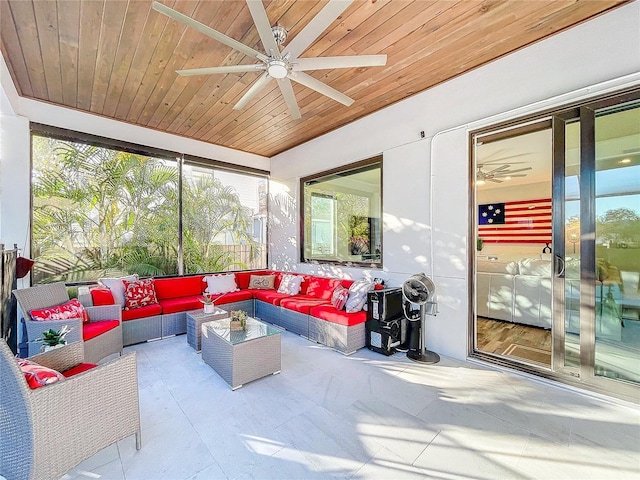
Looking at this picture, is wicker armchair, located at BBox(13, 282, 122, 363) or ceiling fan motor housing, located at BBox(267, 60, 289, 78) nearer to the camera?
ceiling fan motor housing, located at BBox(267, 60, 289, 78)

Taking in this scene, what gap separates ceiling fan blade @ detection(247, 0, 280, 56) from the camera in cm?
169

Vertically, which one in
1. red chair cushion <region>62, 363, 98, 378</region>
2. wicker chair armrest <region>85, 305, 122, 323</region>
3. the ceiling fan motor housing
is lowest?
red chair cushion <region>62, 363, 98, 378</region>

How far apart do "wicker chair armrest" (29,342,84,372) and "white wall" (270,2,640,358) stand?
3.32 metres

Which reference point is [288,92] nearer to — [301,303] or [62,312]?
[301,303]

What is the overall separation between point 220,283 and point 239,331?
6.37 ft

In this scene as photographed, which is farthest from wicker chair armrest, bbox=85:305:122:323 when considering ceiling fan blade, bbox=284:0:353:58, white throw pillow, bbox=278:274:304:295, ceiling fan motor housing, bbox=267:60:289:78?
ceiling fan blade, bbox=284:0:353:58

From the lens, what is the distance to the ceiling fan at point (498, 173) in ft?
15.6

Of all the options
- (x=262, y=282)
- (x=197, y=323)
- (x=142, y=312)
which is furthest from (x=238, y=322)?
(x=262, y=282)

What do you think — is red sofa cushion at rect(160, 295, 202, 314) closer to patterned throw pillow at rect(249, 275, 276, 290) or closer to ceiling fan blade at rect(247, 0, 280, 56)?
patterned throw pillow at rect(249, 275, 276, 290)

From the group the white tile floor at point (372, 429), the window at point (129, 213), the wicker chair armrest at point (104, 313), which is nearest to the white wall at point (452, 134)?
the white tile floor at point (372, 429)

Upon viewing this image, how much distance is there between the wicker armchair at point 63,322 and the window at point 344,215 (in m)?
3.10

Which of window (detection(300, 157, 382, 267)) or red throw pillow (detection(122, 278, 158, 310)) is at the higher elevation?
window (detection(300, 157, 382, 267))

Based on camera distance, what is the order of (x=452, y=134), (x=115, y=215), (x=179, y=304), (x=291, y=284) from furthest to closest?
(x=291, y=284), (x=115, y=215), (x=179, y=304), (x=452, y=134)

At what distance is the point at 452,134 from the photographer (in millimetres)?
3188
